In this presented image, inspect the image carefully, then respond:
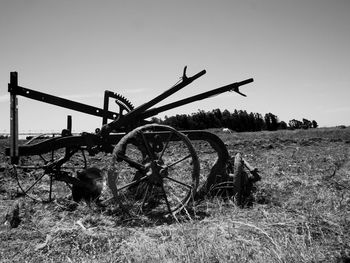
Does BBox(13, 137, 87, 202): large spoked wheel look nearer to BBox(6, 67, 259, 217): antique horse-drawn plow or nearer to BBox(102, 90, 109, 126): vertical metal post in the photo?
BBox(6, 67, 259, 217): antique horse-drawn plow

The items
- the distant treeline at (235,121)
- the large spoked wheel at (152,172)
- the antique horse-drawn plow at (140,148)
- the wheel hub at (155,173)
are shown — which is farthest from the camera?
the distant treeline at (235,121)

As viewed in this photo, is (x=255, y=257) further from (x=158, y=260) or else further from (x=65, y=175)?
(x=65, y=175)

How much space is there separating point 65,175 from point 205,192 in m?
2.27

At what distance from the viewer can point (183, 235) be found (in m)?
3.35

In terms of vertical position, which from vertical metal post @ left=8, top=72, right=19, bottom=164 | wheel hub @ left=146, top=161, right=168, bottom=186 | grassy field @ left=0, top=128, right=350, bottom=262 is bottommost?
grassy field @ left=0, top=128, right=350, bottom=262

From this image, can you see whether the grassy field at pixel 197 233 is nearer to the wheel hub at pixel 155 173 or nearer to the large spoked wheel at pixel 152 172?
the large spoked wheel at pixel 152 172

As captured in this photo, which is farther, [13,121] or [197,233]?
[13,121]

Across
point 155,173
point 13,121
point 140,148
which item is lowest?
point 155,173

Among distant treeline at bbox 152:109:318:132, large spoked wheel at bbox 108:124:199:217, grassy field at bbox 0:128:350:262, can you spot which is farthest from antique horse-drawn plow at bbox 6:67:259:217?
distant treeline at bbox 152:109:318:132

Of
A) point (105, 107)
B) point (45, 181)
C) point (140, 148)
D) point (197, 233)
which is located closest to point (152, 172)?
point (140, 148)

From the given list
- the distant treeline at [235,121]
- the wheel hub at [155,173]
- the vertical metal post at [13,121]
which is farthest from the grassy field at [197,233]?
the distant treeline at [235,121]

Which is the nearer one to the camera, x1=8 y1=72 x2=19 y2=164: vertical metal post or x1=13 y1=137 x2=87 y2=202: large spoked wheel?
x1=8 y1=72 x2=19 y2=164: vertical metal post

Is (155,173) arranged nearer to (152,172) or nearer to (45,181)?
(152,172)

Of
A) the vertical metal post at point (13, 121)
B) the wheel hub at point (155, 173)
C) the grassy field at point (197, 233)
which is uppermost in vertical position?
the vertical metal post at point (13, 121)
